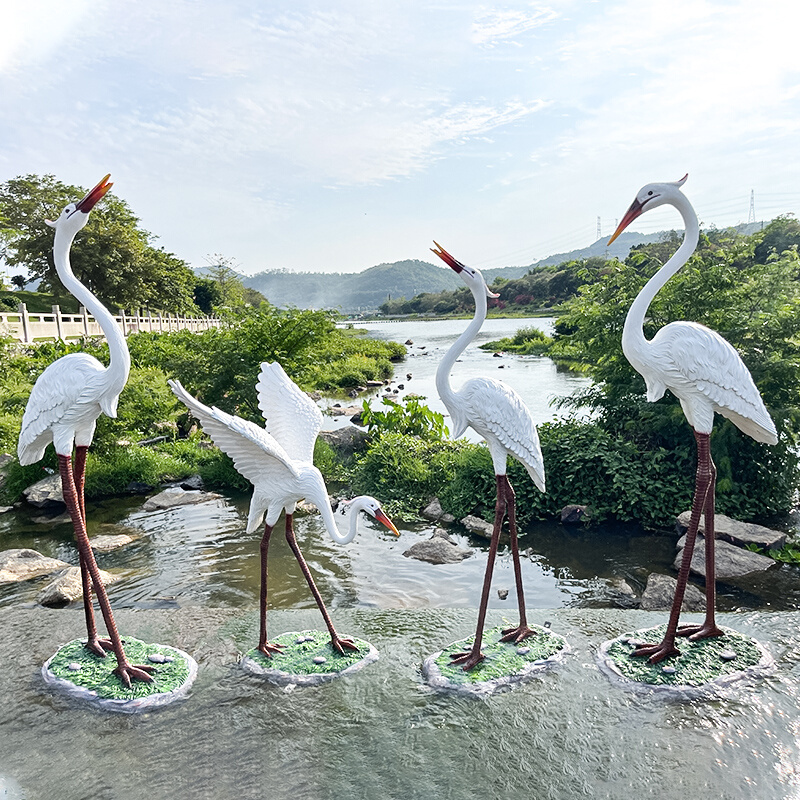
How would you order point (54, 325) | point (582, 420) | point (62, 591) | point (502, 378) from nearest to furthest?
point (62, 591)
point (582, 420)
point (54, 325)
point (502, 378)

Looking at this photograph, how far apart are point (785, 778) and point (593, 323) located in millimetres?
7064

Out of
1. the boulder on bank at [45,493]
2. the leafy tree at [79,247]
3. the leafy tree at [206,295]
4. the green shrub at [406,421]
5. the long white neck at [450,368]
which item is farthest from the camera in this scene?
the leafy tree at [206,295]

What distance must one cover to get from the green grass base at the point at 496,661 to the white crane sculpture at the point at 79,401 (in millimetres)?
2258

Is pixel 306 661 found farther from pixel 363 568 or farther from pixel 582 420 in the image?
pixel 582 420

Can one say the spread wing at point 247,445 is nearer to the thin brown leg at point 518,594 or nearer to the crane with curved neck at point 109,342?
the crane with curved neck at point 109,342

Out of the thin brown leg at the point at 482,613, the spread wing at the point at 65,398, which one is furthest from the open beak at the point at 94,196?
the thin brown leg at the point at 482,613

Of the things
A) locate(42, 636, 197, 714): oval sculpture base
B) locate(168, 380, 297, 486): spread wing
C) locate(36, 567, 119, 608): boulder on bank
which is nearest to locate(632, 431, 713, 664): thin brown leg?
locate(168, 380, 297, 486): spread wing

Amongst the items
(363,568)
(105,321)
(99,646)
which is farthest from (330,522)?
(363,568)

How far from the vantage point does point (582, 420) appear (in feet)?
34.4

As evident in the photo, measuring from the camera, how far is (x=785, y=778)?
3.40 meters

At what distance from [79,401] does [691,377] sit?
453 cm

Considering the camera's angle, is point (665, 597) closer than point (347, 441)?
Yes

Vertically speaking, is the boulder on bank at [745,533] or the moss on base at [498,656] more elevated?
the moss on base at [498,656]

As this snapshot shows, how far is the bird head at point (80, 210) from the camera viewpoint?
4.35m
